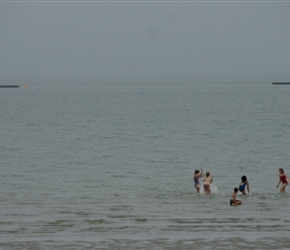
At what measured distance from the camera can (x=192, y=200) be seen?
27.6 metres

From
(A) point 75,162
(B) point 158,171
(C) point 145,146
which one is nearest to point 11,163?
(A) point 75,162

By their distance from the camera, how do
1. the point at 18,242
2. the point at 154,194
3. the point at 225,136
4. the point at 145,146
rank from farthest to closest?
the point at 225,136, the point at 145,146, the point at 154,194, the point at 18,242

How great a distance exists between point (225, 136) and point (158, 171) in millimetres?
25494

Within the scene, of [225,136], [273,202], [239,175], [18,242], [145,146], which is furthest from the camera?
[225,136]

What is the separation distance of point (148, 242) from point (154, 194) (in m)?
11.1

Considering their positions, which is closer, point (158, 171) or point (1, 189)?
point (1, 189)

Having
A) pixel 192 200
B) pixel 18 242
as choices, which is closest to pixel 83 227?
pixel 18 242

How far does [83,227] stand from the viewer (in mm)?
21062

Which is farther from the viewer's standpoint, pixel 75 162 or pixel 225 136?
pixel 225 136

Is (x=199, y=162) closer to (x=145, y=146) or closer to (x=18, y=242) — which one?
(x=145, y=146)

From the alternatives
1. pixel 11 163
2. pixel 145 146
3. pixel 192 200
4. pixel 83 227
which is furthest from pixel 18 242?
pixel 145 146

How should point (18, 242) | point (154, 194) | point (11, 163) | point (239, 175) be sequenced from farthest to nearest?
point (11, 163) < point (239, 175) < point (154, 194) < point (18, 242)

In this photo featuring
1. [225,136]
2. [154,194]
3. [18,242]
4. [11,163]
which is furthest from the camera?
[225,136]

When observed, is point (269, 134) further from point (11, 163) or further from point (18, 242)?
point (18, 242)
